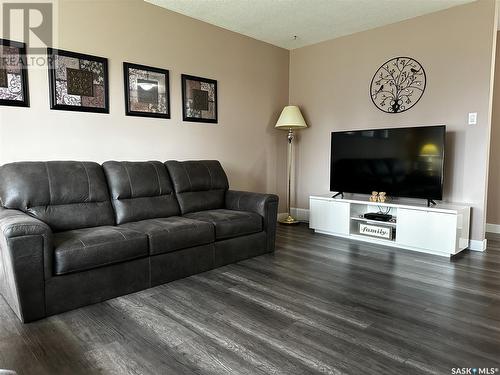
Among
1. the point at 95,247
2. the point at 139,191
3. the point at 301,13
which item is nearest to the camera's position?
the point at 95,247

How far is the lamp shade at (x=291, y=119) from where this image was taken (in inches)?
191

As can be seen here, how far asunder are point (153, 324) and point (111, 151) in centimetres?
206

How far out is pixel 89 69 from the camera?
329 centimetres

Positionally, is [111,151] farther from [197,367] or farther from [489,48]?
[489,48]

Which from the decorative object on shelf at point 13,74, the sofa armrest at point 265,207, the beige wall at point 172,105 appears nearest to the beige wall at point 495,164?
the beige wall at point 172,105

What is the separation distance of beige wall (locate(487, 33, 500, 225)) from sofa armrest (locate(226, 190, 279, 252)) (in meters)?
3.30

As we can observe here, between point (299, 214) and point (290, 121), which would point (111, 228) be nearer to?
point (290, 121)

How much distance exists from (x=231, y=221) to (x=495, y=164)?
3955 millimetres

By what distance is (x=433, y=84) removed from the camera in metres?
3.97

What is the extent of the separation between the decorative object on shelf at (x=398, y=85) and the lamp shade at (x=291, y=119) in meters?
1.00

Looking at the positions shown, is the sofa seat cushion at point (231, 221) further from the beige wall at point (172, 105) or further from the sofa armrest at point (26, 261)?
the sofa armrest at point (26, 261)

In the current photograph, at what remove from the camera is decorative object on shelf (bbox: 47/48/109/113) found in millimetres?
3084

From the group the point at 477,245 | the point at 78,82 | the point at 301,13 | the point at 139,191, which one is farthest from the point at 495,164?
the point at 78,82

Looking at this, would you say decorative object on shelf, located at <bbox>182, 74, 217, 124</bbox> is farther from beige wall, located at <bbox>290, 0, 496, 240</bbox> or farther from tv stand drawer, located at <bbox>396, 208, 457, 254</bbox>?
tv stand drawer, located at <bbox>396, 208, 457, 254</bbox>
